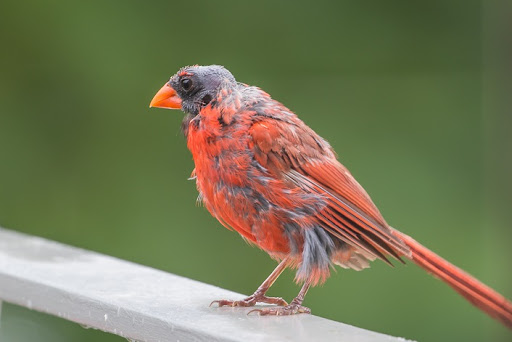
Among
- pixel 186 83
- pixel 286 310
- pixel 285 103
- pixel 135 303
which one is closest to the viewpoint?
pixel 135 303

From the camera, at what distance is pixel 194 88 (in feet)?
8.57

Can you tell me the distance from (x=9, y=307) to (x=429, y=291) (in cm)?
193

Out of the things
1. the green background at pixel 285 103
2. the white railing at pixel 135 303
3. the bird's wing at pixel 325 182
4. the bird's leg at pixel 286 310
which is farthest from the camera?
the green background at pixel 285 103

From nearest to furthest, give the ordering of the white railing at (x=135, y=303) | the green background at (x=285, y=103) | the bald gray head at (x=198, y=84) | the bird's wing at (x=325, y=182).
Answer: the white railing at (x=135, y=303) → the bird's wing at (x=325, y=182) → the bald gray head at (x=198, y=84) → the green background at (x=285, y=103)

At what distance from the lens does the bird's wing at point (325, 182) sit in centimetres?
245

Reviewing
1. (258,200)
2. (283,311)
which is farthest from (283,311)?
(258,200)

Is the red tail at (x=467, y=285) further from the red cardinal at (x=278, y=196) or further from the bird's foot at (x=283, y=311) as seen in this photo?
the bird's foot at (x=283, y=311)

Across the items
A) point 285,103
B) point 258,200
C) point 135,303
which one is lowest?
point 135,303

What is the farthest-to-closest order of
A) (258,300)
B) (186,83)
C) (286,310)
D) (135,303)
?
(186,83) < (258,300) < (286,310) < (135,303)

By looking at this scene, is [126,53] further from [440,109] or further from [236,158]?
[236,158]

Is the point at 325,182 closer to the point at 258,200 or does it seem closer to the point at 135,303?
the point at 258,200

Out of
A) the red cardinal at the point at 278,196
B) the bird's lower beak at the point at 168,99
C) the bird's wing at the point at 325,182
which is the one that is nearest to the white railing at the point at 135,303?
the red cardinal at the point at 278,196

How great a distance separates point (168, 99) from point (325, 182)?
47 cm

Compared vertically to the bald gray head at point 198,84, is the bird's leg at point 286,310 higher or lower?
lower
